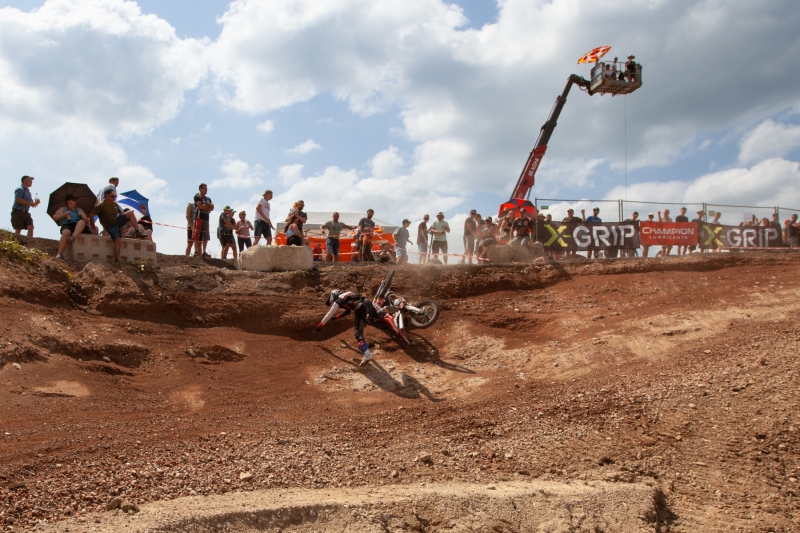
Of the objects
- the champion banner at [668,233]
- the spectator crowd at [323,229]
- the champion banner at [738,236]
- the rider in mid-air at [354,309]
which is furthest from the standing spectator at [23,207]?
the champion banner at [738,236]

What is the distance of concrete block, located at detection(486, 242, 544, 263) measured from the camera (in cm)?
1802

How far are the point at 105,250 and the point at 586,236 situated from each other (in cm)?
1307

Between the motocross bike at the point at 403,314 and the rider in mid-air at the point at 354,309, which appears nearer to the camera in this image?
the rider in mid-air at the point at 354,309

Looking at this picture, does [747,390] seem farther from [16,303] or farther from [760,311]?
[16,303]

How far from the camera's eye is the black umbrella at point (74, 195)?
14114 millimetres

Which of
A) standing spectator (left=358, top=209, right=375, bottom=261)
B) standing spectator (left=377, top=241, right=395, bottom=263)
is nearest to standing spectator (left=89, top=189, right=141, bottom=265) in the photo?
standing spectator (left=358, top=209, right=375, bottom=261)

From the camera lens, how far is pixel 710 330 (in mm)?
12617

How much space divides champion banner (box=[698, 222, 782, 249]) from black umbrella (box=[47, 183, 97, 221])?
16953 mm

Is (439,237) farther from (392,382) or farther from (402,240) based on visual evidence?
(392,382)

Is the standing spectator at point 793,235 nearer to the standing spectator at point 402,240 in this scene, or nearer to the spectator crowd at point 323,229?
the spectator crowd at point 323,229

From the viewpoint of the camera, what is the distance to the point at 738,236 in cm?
1958

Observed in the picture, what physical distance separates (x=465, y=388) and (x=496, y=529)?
14.6ft

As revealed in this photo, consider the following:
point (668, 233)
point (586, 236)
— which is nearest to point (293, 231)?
point (586, 236)

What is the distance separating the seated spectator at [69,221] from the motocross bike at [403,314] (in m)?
6.65
